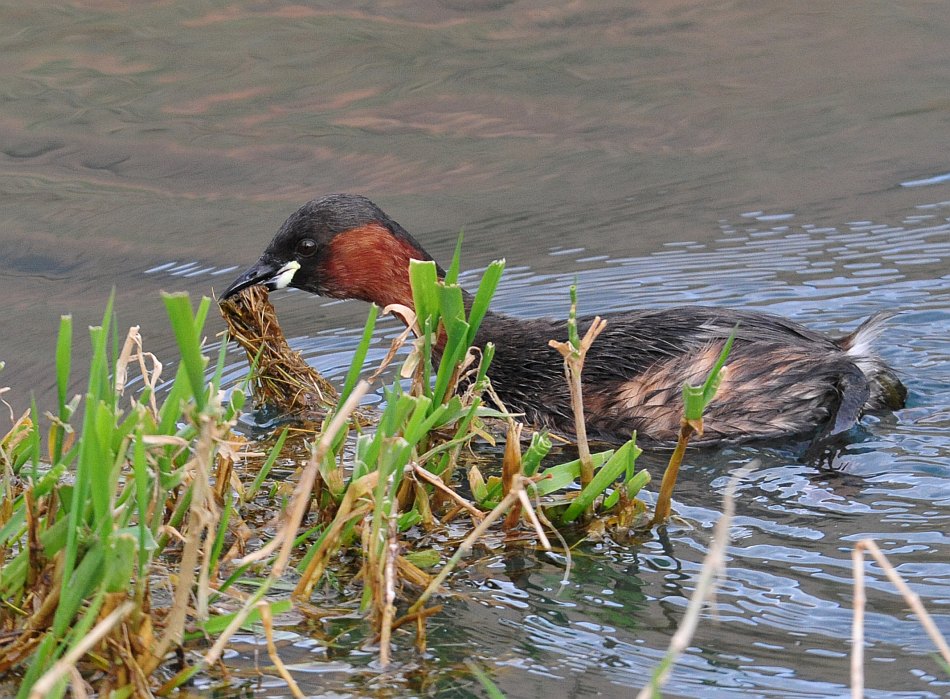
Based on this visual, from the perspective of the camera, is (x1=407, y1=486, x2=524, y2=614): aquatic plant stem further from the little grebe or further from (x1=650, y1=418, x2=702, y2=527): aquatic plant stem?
the little grebe

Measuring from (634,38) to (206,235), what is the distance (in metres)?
3.56

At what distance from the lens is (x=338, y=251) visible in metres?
5.61

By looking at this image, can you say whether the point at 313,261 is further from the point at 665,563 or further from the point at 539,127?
the point at 539,127

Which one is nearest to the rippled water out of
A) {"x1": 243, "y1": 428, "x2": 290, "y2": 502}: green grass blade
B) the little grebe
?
the little grebe

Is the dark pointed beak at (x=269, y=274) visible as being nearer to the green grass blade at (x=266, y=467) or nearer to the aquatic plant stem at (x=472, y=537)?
the green grass blade at (x=266, y=467)

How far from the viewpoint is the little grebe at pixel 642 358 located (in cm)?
523

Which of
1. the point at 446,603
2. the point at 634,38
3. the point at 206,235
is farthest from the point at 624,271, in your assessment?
the point at 446,603

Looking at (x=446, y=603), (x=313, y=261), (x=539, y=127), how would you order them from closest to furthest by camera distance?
(x=446, y=603) → (x=313, y=261) → (x=539, y=127)

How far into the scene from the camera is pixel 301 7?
955 centimetres

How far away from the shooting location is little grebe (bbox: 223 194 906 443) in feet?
17.2

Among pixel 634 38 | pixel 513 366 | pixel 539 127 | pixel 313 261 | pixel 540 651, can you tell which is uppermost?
pixel 634 38

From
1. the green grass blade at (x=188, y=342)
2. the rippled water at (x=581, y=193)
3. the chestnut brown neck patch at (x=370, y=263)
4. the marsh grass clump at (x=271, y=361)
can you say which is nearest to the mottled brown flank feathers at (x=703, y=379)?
the rippled water at (x=581, y=193)

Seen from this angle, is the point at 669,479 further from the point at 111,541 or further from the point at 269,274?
the point at 269,274

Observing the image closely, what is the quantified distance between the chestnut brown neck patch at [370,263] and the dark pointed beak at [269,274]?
15 centimetres
